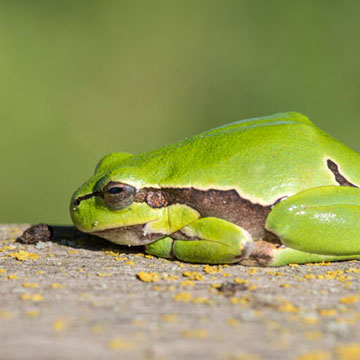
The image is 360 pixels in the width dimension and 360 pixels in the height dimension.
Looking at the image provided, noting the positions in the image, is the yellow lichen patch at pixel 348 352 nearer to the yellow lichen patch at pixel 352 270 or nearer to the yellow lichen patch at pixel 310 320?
the yellow lichen patch at pixel 310 320

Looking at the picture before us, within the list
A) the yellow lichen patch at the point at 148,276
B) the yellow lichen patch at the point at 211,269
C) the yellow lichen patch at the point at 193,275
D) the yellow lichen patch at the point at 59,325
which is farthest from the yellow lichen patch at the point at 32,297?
the yellow lichen patch at the point at 211,269

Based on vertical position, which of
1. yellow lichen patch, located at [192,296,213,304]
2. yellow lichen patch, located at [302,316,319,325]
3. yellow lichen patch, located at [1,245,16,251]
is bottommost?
yellow lichen patch, located at [1,245,16,251]

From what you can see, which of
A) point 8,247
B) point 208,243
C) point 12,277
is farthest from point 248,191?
point 8,247

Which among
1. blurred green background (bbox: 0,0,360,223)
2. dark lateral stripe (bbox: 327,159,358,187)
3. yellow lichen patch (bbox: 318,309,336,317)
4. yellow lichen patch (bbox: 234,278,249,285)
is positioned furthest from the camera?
blurred green background (bbox: 0,0,360,223)

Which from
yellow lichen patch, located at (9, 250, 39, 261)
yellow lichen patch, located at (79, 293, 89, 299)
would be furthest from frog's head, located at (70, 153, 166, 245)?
yellow lichen patch, located at (79, 293, 89, 299)

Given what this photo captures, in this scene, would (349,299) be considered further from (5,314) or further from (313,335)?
(5,314)

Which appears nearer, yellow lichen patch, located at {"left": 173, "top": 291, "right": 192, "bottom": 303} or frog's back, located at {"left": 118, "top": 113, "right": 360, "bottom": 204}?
yellow lichen patch, located at {"left": 173, "top": 291, "right": 192, "bottom": 303}

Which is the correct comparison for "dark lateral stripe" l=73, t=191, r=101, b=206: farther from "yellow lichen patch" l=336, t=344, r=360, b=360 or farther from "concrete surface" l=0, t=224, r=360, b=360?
"yellow lichen patch" l=336, t=344, r=360, b=360
